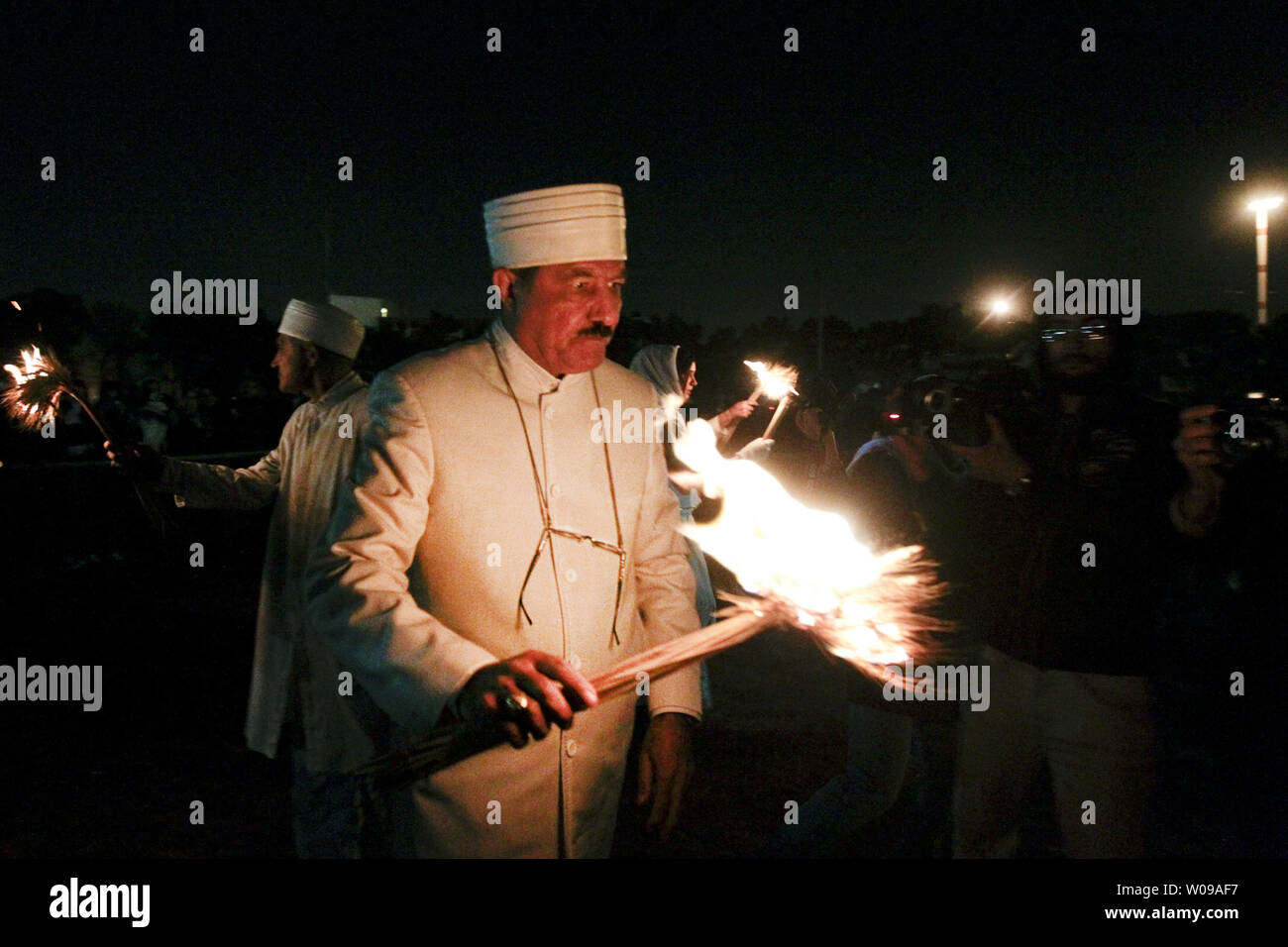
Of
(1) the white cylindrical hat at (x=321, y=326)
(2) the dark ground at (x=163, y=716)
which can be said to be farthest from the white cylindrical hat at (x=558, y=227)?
(2) the dark ground at (x=163, y=716)

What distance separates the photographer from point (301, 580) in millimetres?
4277

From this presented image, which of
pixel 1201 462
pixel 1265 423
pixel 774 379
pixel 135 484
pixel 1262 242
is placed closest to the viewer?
pixel 1201 462

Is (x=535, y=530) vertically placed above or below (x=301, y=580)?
above

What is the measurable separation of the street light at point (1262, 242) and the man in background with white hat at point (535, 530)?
2249 cm

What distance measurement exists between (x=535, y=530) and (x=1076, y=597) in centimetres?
199

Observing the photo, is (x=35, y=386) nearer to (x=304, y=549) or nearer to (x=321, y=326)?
(x=321, y=326)

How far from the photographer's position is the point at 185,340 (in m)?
16.5

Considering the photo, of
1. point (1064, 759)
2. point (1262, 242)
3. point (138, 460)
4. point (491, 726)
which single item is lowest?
point (1064, 759)

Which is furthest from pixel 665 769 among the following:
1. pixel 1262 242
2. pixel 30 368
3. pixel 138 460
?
pixel 1262 242

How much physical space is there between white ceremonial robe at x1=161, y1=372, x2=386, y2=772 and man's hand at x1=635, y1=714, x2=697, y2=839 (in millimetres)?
1575

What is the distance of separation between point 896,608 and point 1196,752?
477cm
